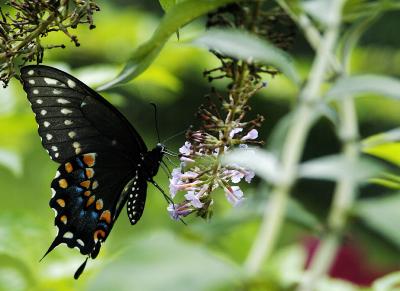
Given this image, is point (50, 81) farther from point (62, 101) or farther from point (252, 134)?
point (252, 134)

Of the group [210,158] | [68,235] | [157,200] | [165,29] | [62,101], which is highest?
[165,29]

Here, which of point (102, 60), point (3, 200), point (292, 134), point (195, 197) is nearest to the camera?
point (292, 134)

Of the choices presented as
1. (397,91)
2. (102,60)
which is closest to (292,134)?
(397,91)

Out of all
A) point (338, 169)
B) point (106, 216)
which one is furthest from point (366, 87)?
point (106, 216)

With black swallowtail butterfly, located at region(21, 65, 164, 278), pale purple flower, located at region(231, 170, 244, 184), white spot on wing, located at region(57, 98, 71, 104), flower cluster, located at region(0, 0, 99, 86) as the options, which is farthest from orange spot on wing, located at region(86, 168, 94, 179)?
pale purple flower, located at region(231, 170, 244, 184)

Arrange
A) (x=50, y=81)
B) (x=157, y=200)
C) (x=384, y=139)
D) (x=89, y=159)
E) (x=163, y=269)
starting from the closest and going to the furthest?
(x=163, y=269) → (x=384, y=139) → (x=50, y=81) → (x=89, y=159) → (x=157, y=200)

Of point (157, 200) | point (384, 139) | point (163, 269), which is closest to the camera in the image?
point (163, 269)

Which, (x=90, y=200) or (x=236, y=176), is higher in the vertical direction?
(x=236, y=176)

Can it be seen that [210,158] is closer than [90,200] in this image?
Yes

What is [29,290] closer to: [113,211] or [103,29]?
[113,211]
